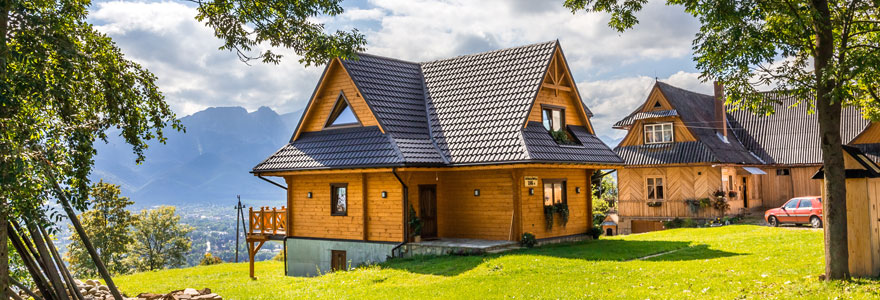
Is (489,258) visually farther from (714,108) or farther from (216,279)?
(714,108)

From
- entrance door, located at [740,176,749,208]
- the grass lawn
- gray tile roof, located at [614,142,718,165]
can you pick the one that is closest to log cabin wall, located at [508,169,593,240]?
the grass lawn

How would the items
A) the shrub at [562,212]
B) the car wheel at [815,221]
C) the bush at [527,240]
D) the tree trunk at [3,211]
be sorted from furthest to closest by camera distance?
the car wheel at [815,221]
the shrub at [562,212]
the bush at [527,240]
the tree trunk at [3,211]

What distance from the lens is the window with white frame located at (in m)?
34.2

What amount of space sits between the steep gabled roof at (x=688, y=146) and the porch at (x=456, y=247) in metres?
17.3

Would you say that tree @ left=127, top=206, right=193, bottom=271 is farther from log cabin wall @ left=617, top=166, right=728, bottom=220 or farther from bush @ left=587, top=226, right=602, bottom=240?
bush @ left=587, top=226, right=602, bottom=240

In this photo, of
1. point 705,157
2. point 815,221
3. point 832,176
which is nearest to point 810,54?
point 832,176

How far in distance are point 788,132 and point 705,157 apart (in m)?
7.87

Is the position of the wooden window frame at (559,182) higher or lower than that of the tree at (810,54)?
lower

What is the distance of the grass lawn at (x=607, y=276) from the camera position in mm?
10758

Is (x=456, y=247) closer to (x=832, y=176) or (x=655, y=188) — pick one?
(x=832, y=176)

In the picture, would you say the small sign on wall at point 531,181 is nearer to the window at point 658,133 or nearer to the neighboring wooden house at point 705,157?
the neighboring wooden house at point 705,157

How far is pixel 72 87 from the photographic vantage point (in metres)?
9.98

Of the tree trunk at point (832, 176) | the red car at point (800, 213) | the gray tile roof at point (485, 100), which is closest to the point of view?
the tree trunk at point (832, 176)

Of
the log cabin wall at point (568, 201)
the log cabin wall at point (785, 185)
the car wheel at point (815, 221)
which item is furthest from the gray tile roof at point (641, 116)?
the log cabin wall at point (568, 201)
